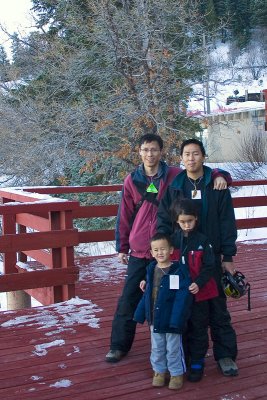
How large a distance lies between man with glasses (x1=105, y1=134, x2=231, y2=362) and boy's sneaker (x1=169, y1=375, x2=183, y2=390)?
573 mm

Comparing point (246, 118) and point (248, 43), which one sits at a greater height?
point (248, 43)

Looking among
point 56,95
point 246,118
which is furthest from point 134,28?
point 246,118

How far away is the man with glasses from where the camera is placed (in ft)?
12.7

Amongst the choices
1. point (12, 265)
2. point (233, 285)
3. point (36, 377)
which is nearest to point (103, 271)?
point (12, 265)

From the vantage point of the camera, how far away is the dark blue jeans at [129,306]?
12.8 ft

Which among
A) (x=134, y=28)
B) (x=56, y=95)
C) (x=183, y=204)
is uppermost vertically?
(x=134, y=28)

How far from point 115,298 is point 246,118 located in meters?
26.4

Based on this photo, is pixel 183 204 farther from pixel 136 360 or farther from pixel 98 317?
pixel 98 317

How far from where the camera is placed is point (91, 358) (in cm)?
397

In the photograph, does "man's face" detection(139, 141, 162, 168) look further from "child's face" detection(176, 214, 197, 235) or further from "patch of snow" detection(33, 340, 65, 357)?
"patch of snow" detection(33, 340, 65, 357)

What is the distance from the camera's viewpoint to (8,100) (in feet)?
59.8

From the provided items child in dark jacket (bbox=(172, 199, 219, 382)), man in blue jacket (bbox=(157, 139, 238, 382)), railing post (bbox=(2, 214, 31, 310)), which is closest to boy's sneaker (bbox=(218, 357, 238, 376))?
man in blue jacket (bbox=(157, 139, 238, 382))

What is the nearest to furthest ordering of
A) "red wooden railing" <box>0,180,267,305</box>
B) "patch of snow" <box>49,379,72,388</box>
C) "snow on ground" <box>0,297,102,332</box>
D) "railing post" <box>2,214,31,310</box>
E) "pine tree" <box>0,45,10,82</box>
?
1. "patch of snow" <box>49,379,72,388</box>
2. "snow on ground" <box>0,297,102,332</box>
3. "red wooden railing" <box>0,180,267,305</box>
4. "railing post" <box>2,214,31,310</box>
5. "pine tree" <box>0,45,10,82</box>

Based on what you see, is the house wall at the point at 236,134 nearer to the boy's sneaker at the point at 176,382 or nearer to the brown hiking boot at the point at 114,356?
the brown hiking boot at the point at 114,356
